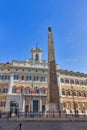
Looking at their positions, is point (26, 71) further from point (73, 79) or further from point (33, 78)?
point (73, 79)

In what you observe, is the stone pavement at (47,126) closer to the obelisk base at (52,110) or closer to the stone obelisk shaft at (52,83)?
the obelisk base at (52,110)

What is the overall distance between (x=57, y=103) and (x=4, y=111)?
15539 mm

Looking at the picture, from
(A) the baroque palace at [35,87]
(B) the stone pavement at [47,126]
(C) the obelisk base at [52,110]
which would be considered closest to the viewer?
(B) the stone pavement at [47,126]

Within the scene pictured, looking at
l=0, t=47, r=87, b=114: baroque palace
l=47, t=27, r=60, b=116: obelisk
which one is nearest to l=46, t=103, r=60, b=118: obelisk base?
l=47, t=27, r=60, b=116: obelisk

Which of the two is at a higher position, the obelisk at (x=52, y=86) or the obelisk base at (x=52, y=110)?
the obelisk at (x=52, y=86)

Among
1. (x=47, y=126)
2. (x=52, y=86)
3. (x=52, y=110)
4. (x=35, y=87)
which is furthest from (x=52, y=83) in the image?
(x=35, y=87)

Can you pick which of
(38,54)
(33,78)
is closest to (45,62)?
(38,54)

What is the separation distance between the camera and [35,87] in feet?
99.0

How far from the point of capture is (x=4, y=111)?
26.6m

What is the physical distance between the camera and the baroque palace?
28.2 m

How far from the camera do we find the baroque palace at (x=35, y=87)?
28.2 metres

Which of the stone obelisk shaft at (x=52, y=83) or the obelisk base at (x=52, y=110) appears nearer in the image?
the obelisk base at (x=52, y=110)

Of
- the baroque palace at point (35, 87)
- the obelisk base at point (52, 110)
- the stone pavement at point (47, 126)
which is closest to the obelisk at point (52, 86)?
the obelisk base at point (52, 110)

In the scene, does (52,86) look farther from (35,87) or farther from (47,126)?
(35,87)
